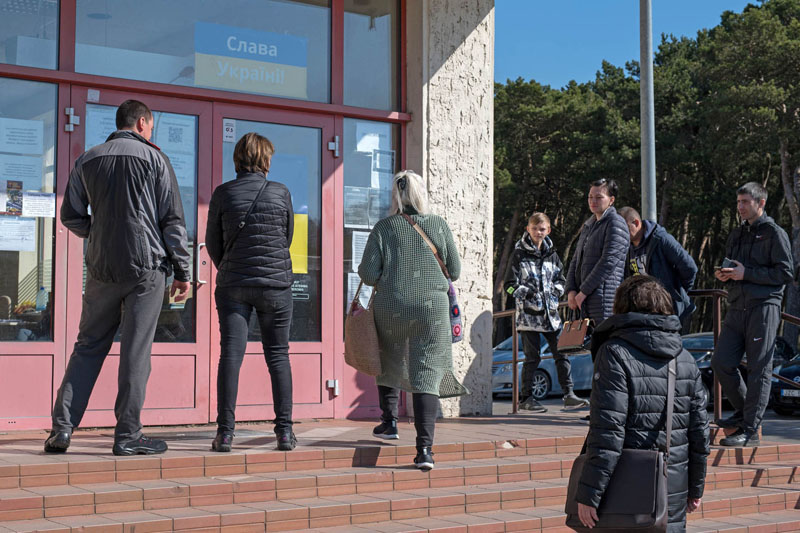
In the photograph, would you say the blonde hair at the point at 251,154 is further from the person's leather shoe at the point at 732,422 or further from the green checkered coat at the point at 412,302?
the person's leather shoe at the point at 732,422

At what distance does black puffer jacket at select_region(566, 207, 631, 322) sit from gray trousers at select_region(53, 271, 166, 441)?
3501 mm

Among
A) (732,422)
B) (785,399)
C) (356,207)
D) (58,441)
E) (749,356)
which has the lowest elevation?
(785,399)

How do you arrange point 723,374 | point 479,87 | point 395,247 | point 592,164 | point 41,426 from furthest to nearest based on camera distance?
point 592,164
point 479,87
point 723,374
point 41,426
point 395,247

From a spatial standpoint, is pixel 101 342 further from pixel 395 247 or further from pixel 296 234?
pixel 296 234

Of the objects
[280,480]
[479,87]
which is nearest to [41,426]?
[280,480]

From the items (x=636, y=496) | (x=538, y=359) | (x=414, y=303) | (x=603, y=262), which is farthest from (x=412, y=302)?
(x=538, y=359)

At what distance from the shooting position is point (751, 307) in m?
7.15

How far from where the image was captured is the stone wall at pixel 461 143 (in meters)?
8.45

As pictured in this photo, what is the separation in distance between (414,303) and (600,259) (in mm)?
2126

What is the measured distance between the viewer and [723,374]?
7.29m

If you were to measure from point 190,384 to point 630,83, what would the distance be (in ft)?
94.5

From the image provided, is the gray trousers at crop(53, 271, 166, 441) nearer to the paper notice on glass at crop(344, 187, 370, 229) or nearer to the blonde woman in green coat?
the blonde woman in green coat

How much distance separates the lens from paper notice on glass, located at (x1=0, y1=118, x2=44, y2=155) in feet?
22.3

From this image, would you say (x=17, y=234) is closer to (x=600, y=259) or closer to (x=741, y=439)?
(x=600, y=259)
